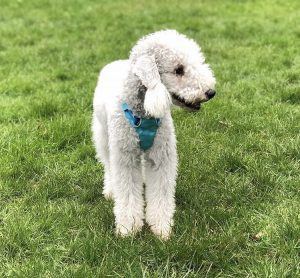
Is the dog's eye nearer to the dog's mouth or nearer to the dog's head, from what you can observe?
the dog's head

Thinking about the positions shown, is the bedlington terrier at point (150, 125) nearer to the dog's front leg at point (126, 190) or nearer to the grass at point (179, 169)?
the dog's front leg at point (126, 190)

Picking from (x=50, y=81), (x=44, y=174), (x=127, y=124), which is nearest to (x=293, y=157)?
(x=127, y=124)

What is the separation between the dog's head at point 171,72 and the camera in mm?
3623

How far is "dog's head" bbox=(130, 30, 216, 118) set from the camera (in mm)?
3623

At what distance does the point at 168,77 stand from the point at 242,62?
514 cm

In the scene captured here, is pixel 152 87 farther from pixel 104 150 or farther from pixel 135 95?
pixel 104 150

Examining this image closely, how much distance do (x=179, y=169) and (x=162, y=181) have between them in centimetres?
106

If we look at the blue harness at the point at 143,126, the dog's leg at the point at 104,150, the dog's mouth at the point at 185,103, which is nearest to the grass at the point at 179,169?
the dog's leg at the point at 104,150

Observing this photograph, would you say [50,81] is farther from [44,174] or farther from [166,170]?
[166,170]

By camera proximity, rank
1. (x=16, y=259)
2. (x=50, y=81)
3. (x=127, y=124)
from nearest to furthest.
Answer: (x=16, y=259), (x=127, y=124), (x=50, y=81)

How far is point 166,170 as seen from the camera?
13.5 feet

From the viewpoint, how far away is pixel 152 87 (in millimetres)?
3605

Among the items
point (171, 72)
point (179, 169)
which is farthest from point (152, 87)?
point (179, 169)

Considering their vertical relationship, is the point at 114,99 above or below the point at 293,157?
above
